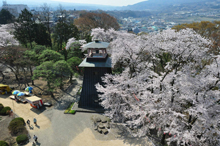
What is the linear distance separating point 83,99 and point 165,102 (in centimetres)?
928

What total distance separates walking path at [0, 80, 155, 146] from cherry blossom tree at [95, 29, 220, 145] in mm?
2159

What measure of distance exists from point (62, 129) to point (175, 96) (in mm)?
10302

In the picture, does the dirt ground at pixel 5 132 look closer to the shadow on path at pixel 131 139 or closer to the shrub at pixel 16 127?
the shrub at pixel 16 127

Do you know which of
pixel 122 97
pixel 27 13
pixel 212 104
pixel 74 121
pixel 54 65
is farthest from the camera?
pixel 27 13

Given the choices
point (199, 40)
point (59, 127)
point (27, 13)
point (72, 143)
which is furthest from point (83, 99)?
point (27, 13)

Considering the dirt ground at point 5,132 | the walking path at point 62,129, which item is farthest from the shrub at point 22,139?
the dirt ground at point 5,132

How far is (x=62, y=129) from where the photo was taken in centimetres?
1242

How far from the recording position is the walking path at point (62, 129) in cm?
1115

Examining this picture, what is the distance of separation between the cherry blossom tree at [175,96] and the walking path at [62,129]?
7.08 ft

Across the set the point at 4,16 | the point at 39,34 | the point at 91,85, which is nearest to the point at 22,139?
the point at 91,85

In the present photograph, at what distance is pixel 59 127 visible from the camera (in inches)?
498

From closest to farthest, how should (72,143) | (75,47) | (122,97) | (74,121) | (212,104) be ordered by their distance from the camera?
(212,104) < (72,143) < (122,97) < (74,121) < (75,47)

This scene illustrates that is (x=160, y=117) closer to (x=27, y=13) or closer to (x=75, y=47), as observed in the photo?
(x=75, y=47)

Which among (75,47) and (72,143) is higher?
(75,47)
